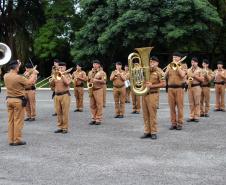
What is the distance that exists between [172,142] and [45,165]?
3.48 m

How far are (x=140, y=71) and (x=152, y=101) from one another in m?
0.80

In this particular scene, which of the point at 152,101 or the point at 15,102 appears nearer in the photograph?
the point at 15,102

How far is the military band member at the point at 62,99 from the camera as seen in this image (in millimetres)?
12977

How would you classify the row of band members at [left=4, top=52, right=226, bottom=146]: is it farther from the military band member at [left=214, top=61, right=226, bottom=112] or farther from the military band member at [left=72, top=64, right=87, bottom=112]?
the military band member at [left=72, top=64, right=87, bottom=112]

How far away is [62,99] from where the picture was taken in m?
13.0

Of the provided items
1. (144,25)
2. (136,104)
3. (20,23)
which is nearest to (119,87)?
(136,104)

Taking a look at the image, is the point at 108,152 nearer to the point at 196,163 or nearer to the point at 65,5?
the point at 196,163

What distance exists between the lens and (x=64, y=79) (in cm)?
1295

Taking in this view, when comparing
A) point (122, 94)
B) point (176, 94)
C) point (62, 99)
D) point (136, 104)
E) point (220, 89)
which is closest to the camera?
point (62, 99)

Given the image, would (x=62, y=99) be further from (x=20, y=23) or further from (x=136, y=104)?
(x=20, y=23)

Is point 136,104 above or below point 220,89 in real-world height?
below

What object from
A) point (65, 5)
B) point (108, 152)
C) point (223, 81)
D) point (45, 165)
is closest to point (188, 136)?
point (108, 152)

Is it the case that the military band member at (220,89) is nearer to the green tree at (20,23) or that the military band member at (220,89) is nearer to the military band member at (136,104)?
the military band member at (136,104)

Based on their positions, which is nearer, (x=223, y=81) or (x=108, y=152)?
(x=108, y=152)
